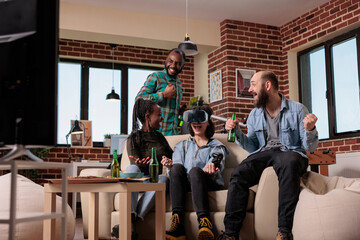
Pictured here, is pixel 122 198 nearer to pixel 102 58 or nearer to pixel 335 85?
pixel 335 85

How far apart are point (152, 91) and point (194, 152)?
0.83 m

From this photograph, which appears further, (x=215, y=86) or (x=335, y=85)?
(x=215, y=86)

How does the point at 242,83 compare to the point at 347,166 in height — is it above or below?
above

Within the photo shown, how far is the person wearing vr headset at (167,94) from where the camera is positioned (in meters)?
3.65

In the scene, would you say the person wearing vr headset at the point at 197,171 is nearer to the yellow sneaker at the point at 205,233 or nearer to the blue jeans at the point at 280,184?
the yellow sneaker at the point at 205,233

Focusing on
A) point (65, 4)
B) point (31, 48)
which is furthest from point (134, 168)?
point (65, 4)

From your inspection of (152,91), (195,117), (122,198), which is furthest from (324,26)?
(122,198)

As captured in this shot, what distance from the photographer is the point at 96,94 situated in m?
7.28

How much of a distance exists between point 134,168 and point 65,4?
3369 millimetres

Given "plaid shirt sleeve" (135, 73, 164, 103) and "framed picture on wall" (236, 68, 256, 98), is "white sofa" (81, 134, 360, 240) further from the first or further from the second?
"framed picture on wall" (236, 68, 256, 98)

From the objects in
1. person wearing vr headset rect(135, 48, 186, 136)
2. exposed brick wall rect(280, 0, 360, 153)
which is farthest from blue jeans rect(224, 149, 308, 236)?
exposed brick wall rect(280, 0, 360, 153)

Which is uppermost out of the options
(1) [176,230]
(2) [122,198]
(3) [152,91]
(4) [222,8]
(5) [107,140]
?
(4) [222,8]

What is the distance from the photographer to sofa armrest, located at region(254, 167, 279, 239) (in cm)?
259

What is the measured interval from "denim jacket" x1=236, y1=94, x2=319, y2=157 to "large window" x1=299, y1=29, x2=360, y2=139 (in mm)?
2676
